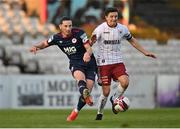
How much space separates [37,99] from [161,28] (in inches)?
418

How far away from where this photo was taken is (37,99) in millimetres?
24766

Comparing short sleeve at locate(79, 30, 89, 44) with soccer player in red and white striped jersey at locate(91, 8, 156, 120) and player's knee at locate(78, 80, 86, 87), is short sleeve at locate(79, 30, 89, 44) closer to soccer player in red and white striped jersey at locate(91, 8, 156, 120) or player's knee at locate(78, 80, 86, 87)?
soccer player in red and white striped jersey at locate(91, 8, 156, 120)

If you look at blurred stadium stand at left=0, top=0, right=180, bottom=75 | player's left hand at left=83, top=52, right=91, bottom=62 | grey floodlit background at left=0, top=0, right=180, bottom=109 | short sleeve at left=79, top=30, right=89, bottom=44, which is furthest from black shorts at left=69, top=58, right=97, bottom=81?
blurred stadium stand at left=0, top=0, right=180, bottom=75

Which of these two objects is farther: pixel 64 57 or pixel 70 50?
pixel 64 57

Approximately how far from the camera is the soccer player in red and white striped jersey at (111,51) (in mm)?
14824

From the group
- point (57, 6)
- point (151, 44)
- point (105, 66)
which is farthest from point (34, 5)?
point (105, 66)

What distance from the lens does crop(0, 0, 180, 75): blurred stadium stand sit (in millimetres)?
29000

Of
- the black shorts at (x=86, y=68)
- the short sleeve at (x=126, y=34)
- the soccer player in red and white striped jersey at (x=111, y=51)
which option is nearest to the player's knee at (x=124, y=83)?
the soccer player in red and white striped jersey at (x=111, y=51)

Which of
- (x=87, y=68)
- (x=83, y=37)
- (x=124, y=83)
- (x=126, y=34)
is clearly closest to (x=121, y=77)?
(x=124, y=83)

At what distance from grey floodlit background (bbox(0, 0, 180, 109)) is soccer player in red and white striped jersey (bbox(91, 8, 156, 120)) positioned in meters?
9.57

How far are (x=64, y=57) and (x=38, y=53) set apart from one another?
3.42ft

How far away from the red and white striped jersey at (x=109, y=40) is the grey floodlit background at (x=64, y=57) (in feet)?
31.7

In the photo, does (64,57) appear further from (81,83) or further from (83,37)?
(81,83)

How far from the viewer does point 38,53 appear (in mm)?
29734
